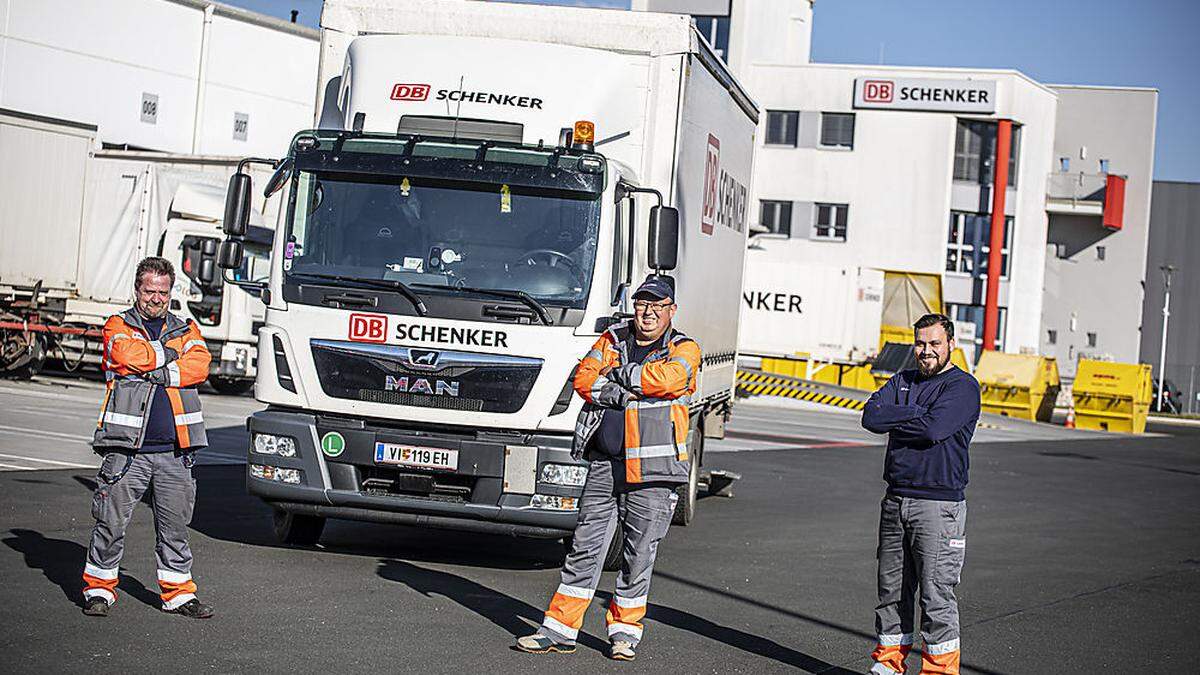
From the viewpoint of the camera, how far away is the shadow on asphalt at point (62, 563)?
827 cm

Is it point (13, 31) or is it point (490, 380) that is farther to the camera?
point (13, 31)

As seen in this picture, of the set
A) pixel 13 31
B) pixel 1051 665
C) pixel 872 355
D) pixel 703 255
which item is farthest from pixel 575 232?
pixel 872 355

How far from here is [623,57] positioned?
10.9m

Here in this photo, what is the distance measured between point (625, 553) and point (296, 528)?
3766 millimetres

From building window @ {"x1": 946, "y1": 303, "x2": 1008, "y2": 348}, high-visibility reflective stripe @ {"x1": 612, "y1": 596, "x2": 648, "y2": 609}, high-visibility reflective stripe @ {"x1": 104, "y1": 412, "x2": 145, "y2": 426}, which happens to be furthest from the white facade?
building window @ {"x1": 946, "y1": 303, "x2": 1008, "y2": 348}

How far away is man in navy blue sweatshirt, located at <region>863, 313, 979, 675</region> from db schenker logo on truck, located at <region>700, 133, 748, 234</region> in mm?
5388

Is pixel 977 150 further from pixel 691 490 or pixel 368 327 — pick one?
pixel 368 327

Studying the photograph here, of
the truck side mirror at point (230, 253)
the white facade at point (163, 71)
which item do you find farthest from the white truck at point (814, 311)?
the truck side mirror at point (230, 253)

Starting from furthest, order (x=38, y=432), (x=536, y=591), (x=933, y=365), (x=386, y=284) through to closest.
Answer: (x=38, y=432)
(x=386, y=284)
(x=536, y=591)
(x=933, y=365)

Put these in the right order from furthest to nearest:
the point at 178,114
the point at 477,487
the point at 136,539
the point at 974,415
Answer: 1. the point at 178,114
2. the point at 136,539
3. the point at 477,487
4. the point at 974,415

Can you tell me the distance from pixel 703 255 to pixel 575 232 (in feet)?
10.1

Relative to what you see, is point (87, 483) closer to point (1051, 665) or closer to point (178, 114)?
point (1051, 665)

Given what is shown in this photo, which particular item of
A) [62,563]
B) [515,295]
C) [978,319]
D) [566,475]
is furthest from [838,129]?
[62,563]

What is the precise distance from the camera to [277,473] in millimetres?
9742
